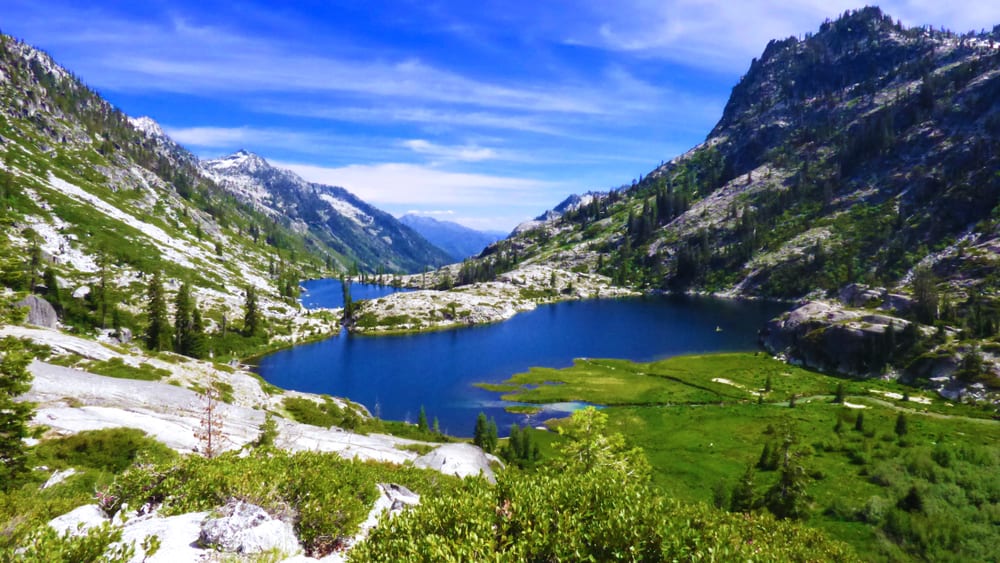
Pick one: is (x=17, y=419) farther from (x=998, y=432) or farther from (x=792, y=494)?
(x=998, y=432)

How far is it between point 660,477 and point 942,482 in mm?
28982

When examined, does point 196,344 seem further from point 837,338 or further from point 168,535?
point 837,338

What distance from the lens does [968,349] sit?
101 metres

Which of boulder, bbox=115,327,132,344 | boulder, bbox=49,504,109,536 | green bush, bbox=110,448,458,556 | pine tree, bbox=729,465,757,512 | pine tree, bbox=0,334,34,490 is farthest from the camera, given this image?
boulder, bbox=115,327,132,344

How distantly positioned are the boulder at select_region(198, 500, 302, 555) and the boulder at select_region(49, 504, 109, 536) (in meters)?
3.75

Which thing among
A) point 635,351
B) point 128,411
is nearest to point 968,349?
point 635,351

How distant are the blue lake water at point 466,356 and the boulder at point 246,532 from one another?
76.4 m

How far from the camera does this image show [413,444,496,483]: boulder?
43.8 meters

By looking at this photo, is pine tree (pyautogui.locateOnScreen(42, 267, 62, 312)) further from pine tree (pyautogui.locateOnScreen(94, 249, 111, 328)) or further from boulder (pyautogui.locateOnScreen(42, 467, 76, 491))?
boulder (pyautogui.locateOnScreen(42, 467, 76, 491))

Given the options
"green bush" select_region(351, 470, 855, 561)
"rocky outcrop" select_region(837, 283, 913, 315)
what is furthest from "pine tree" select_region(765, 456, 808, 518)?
"rocky outcrop" select_region(837, 283, 913, 315)

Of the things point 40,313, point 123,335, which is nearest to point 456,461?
point 40,313

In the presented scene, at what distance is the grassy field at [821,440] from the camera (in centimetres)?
4003

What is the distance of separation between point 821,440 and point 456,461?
59029mm

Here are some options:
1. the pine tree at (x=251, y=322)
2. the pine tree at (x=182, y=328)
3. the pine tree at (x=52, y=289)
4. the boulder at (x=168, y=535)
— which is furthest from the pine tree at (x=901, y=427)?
the pine tree at (x=52, y=289)
